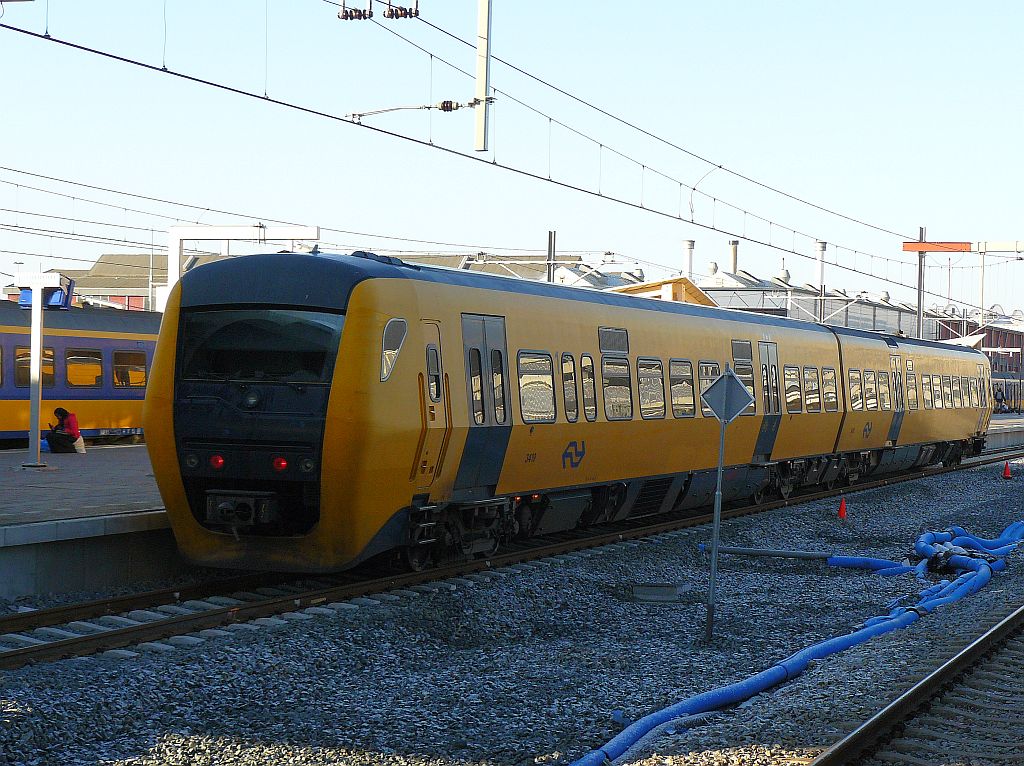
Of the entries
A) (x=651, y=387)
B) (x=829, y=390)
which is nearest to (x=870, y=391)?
(x=829, y=390)

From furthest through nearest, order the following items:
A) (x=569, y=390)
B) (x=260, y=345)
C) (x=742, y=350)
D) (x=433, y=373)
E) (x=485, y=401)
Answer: (x=742, y=350) → (x=569, y=390) → (x=485, y=401) → (x=433, y=373) → (x=260, y=345)

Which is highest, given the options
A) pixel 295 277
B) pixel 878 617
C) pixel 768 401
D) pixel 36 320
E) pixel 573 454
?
pixel 295 277

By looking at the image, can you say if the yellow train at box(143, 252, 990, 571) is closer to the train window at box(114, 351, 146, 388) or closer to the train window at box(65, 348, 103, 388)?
the train window at box(65, 348, 103, 388)

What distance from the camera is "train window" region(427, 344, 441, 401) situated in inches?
486

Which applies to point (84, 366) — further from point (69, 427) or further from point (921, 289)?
point (921, 289)

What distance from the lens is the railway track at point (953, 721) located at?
23.7 ft

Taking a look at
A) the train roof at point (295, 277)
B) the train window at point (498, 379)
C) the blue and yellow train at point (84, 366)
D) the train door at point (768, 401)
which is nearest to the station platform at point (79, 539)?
the train roof at point (295, 277)

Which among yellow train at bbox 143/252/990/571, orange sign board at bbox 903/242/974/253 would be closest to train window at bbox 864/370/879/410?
yellow train at bbox 143/252/990/571

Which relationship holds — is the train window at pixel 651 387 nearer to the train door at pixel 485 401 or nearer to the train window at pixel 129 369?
the train door at pixel 485 401

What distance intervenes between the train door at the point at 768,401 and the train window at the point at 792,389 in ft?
1.35

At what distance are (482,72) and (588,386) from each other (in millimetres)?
5050

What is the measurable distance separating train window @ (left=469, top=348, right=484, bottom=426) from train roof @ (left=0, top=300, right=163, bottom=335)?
17.2m

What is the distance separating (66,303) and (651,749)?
16741 millimetres

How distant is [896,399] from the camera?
28.2m
